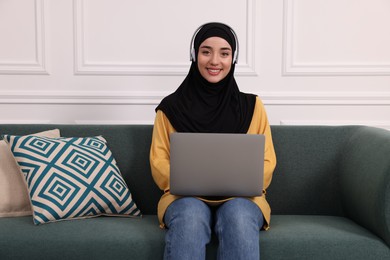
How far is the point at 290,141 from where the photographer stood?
94.3 inches

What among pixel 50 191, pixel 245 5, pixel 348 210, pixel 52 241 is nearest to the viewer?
pixel 52 241

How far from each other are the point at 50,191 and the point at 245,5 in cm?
138

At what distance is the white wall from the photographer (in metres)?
2.76

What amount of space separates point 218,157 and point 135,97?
1.03m

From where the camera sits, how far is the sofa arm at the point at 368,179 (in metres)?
1.92

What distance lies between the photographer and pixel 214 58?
219 cm

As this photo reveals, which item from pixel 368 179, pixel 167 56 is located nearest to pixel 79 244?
pixel 368 179

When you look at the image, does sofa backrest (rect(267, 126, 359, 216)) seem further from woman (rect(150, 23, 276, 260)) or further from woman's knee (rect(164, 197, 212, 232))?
woman's knee (rect(164, 197, 212, 232))

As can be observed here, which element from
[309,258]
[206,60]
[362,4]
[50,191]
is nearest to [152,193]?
[50,191]

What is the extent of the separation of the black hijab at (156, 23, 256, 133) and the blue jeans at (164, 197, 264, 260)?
37 centimetres

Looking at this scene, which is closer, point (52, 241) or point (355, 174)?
point (52, 241)

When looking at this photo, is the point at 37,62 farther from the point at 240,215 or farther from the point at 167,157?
the point at 240,215

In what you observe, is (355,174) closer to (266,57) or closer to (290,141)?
(290,141)

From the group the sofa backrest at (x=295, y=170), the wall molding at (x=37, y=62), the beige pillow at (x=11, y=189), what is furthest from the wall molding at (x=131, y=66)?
the beige pillow at (x=11, y=189)
